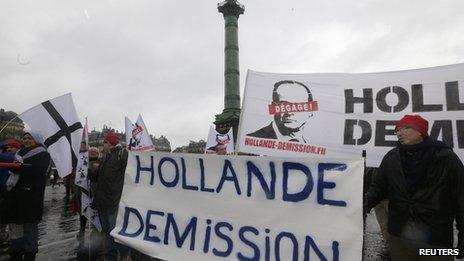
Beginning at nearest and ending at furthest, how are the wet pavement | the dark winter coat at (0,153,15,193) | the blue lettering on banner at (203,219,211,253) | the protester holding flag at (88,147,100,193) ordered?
the blue lettering on banner at (203,219,211,253)
the dark winter coat at (0,153,15,193)
the protester holding flag at (88,147,100,193)
the wet pavement

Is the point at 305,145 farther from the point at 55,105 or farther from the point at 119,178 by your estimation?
the point at 55,105

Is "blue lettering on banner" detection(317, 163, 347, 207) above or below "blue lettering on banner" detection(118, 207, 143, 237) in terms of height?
above

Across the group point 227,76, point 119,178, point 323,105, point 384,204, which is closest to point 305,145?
point 323,105

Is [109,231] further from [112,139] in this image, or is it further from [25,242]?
[112,139]

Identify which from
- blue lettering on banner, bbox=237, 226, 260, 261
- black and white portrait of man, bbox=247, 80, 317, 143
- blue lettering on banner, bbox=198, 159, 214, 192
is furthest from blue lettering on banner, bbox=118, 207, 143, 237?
black and white portrait of man, bbox=247, 80, 317, 143

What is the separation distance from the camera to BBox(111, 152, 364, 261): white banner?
284cm

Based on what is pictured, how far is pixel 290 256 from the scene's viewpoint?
2895 mm

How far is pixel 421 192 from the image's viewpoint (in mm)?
2941

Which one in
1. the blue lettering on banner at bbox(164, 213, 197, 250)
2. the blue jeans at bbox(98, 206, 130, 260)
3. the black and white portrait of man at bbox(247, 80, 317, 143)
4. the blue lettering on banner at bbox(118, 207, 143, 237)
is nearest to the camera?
the blue lettering on banner at bbox(164, 213, 197, 250)

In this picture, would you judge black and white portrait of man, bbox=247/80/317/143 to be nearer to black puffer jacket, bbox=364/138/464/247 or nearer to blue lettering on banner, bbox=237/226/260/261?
black puffer jacket, bbox=364/138/464/247

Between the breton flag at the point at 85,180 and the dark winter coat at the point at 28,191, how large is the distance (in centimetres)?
69

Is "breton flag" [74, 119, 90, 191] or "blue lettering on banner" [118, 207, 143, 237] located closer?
"blue lettering on banner" [118, 207, 143, 237]

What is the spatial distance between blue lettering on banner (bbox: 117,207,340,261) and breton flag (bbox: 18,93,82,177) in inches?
78.7

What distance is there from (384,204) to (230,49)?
34.1 meters
